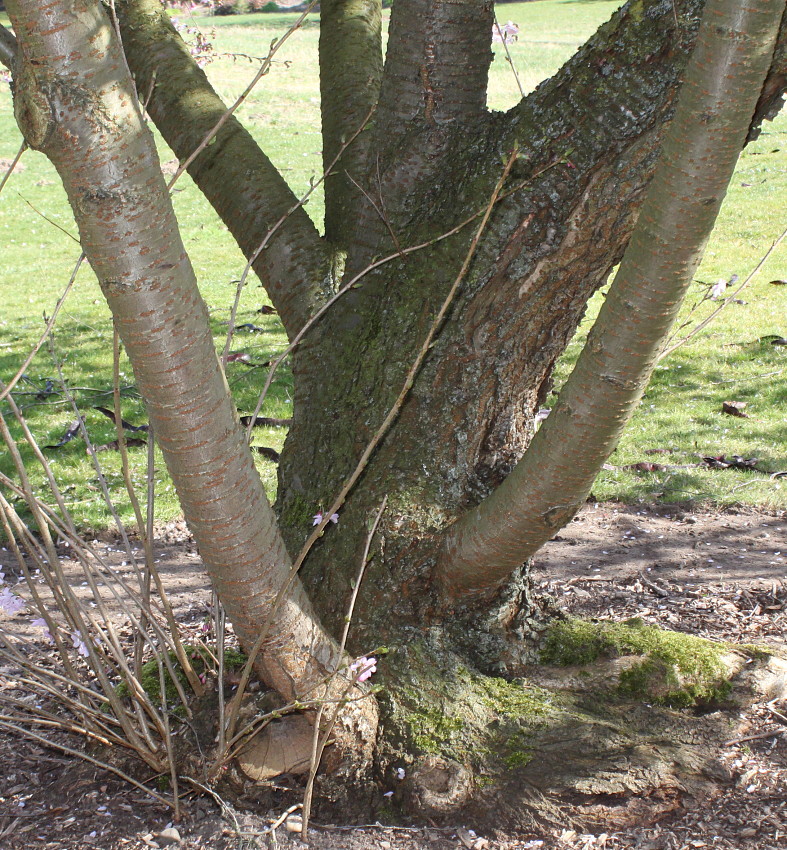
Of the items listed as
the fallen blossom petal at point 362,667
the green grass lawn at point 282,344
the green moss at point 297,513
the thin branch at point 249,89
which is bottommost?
the green grass lawn at point 282,344

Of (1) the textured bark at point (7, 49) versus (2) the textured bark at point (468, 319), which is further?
(2) the textured bark at point (468, 319)

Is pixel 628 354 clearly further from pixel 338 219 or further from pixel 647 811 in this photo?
pixel 338 219

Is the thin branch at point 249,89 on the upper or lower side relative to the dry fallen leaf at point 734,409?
upper

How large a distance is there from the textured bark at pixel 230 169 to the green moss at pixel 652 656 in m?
1.38

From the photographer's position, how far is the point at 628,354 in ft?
6.25

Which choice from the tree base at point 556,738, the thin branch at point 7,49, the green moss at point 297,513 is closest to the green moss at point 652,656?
the tree base at point 556,738

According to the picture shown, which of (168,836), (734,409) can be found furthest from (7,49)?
(734,409)

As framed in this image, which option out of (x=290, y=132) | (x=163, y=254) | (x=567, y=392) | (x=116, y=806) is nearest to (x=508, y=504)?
(x=567, y=392)

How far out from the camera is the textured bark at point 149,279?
145cm

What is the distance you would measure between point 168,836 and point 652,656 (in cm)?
152

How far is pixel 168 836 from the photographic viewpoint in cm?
212

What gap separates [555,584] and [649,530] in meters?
0.82

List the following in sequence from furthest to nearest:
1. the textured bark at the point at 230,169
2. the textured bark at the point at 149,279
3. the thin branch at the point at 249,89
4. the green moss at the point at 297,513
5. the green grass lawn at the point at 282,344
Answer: the green grass lawn at the point at 282,344 < the textured bark at the point at 230,169 < the green moss at the point at 297,513 < the thin branch at the point at 249,89 < the textured bark at the point at 149,279

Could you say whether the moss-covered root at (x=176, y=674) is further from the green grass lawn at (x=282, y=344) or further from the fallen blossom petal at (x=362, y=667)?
the green grass lawn at (x=282, y=344)
